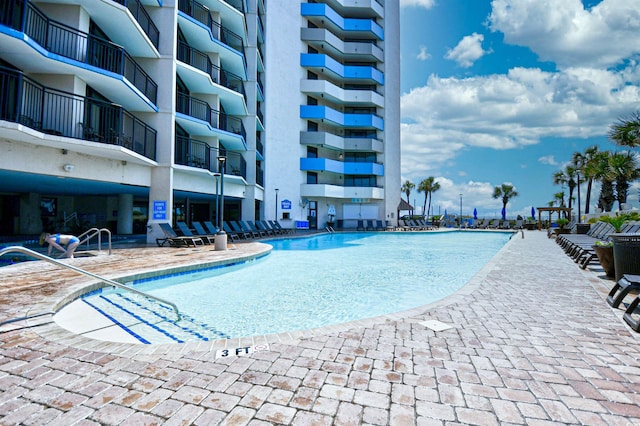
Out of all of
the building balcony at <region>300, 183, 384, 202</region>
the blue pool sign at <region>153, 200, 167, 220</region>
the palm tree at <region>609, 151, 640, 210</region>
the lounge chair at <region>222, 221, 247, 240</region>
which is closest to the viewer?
the blue pool sign at <region>153, 200, 167, 220</region>

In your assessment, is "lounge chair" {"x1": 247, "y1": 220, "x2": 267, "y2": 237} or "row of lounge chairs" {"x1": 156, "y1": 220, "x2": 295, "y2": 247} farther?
"lounge chair" {"x1": 247, "y1": 220, "x2": 267, "y2": 237}

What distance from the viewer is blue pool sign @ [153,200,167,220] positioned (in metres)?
13.3

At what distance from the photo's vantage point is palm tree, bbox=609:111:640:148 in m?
9.34

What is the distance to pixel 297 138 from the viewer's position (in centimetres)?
3027

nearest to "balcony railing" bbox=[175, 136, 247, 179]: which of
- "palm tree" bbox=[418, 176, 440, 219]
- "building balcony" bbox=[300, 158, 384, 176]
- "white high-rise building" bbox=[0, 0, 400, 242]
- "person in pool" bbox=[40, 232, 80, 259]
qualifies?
"white high-rise building" bbox=[0, 0, 400, 242]

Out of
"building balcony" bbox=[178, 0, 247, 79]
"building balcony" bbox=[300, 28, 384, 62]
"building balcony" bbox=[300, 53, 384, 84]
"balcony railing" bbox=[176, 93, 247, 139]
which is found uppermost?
"building balcony" bbox=[300, 28, 384, 62]

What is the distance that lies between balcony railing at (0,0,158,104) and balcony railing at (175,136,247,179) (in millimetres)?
4277

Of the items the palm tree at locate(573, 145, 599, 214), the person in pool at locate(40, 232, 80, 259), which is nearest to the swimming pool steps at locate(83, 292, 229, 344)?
the person in pool at locate(40, 232, 80, 259)

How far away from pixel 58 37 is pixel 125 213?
33.7 ft

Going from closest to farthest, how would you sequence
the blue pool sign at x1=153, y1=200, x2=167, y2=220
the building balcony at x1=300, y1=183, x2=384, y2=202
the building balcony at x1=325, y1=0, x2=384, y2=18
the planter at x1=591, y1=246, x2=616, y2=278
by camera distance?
the planter at x1=591, y1=246, x2=616, y2=278 → the blue pool sign at x1=153, y1=200, x2=167, y2=220 → the building balcony at x1=300, y1=183, x2=384, y2=202 → the building balcony at x1=325, y1=0, x2=384, y2=18

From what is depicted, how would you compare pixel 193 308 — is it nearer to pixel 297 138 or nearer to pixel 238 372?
pixel 238 372

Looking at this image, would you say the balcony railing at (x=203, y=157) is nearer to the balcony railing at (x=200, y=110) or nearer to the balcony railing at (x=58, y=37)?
the balcony railing at (x=200, y=110)

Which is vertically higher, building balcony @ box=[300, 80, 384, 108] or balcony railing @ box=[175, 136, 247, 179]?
building balcony @ box=[300, 80, 384, 108]

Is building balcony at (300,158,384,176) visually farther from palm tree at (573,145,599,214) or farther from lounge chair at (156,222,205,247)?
palm tree at (573,145,599,214)
